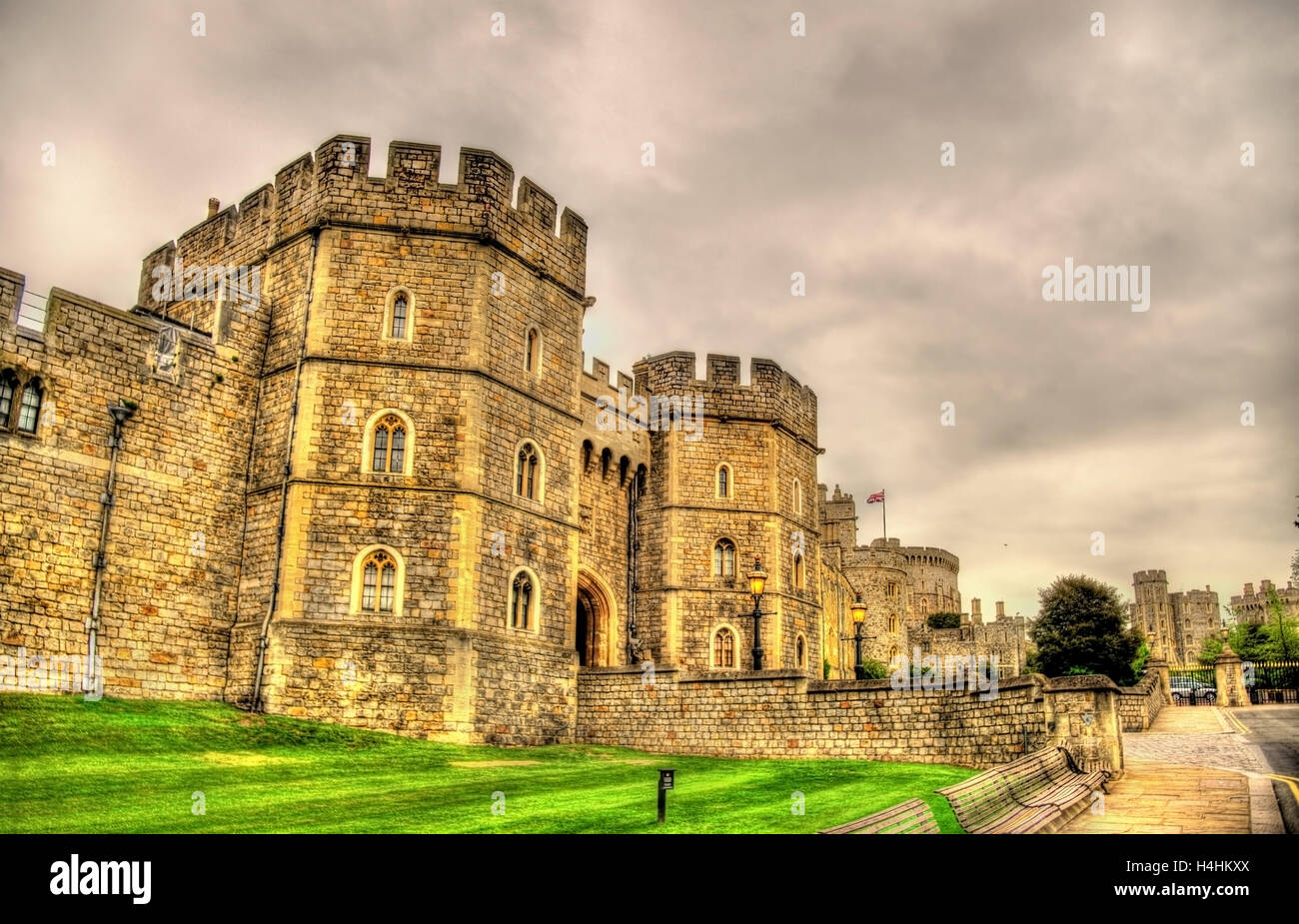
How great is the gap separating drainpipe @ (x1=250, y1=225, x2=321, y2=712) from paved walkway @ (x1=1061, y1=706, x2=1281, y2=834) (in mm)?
14441

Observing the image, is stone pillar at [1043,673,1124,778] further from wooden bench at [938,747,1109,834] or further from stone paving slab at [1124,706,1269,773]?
stone paving slab at [1124,706,1269,773]

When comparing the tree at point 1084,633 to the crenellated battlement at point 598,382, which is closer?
the crenellated battlement at point 598,382

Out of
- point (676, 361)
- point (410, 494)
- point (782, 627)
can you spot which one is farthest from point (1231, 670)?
point (410, 494)

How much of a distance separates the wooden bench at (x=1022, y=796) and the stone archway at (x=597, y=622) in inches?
582

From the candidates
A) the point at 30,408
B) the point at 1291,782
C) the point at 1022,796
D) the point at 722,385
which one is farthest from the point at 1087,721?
the point at 30,408

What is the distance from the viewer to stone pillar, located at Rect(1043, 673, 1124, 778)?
54.8 ft

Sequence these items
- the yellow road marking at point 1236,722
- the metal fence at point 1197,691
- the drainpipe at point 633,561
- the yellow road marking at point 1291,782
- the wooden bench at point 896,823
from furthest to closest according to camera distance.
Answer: the metal fence at point 1197,691 → the drainpipe at point 633,561 → the yellow road marking at point 1236,722 → the yellow road marking at point 1291,782 → the wooden bench at point 896,823

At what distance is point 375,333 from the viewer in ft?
73.1

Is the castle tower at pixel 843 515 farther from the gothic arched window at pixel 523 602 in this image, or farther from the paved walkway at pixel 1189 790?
the gothic arched window at pixel 523 602

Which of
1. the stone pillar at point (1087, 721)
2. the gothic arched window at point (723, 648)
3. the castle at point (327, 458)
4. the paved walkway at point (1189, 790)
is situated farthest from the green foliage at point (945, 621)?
the stone pillar at point (1087, 721)

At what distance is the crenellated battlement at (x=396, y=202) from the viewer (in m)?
Answer: 22.9
